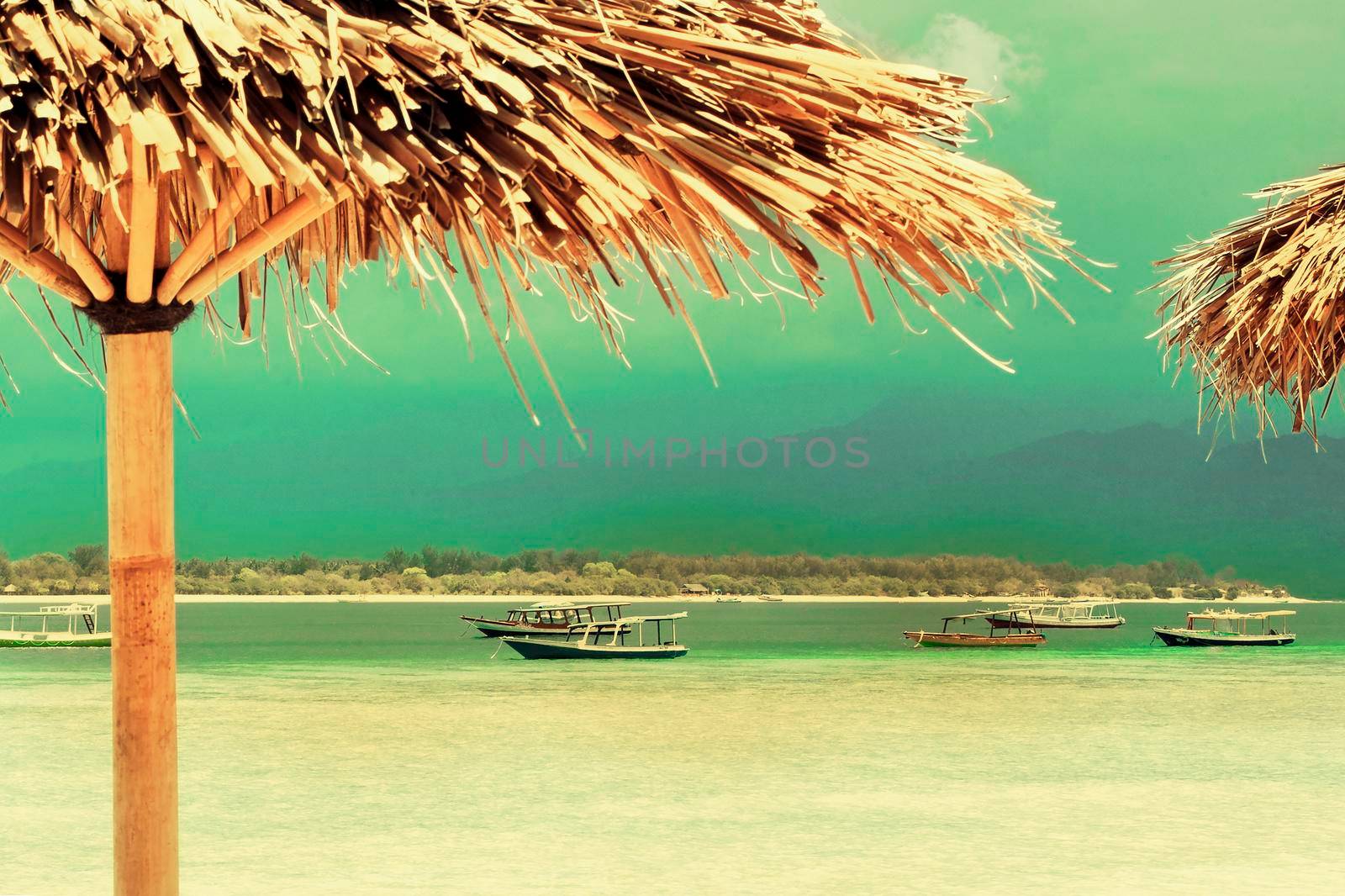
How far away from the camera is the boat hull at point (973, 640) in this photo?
4644 cm

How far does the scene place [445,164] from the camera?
171 centimetres

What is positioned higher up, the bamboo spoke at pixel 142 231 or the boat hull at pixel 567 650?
the bamboo spoke at pixel 142 231

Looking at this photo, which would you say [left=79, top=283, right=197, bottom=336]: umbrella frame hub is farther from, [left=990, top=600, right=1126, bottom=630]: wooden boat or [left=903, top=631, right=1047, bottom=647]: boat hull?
[left=903, top=631, right=1047, bottom=647]: boat hull

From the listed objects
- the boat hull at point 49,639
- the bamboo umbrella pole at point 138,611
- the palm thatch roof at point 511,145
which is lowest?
the boat hull at point 49,639

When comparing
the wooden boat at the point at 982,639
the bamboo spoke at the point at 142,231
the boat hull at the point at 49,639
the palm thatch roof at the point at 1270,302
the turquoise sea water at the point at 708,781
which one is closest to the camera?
the bamboo spoke at the point at 142,231

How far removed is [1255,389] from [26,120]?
4682 mm

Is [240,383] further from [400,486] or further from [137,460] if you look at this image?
[137,460]

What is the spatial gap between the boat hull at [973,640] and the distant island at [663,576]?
46756 millimetres

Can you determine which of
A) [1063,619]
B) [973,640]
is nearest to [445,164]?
[973,640]

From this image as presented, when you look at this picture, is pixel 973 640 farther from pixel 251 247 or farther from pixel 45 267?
pixel 45 267

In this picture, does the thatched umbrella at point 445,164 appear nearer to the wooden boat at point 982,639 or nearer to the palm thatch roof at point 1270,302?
the palm thatch roof at point 1270,302

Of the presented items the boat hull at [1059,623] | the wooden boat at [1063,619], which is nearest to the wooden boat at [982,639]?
the boat hull at [1059,623]

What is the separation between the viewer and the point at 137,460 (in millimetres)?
2012

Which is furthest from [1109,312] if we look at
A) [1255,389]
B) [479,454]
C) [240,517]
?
[1255,389]
